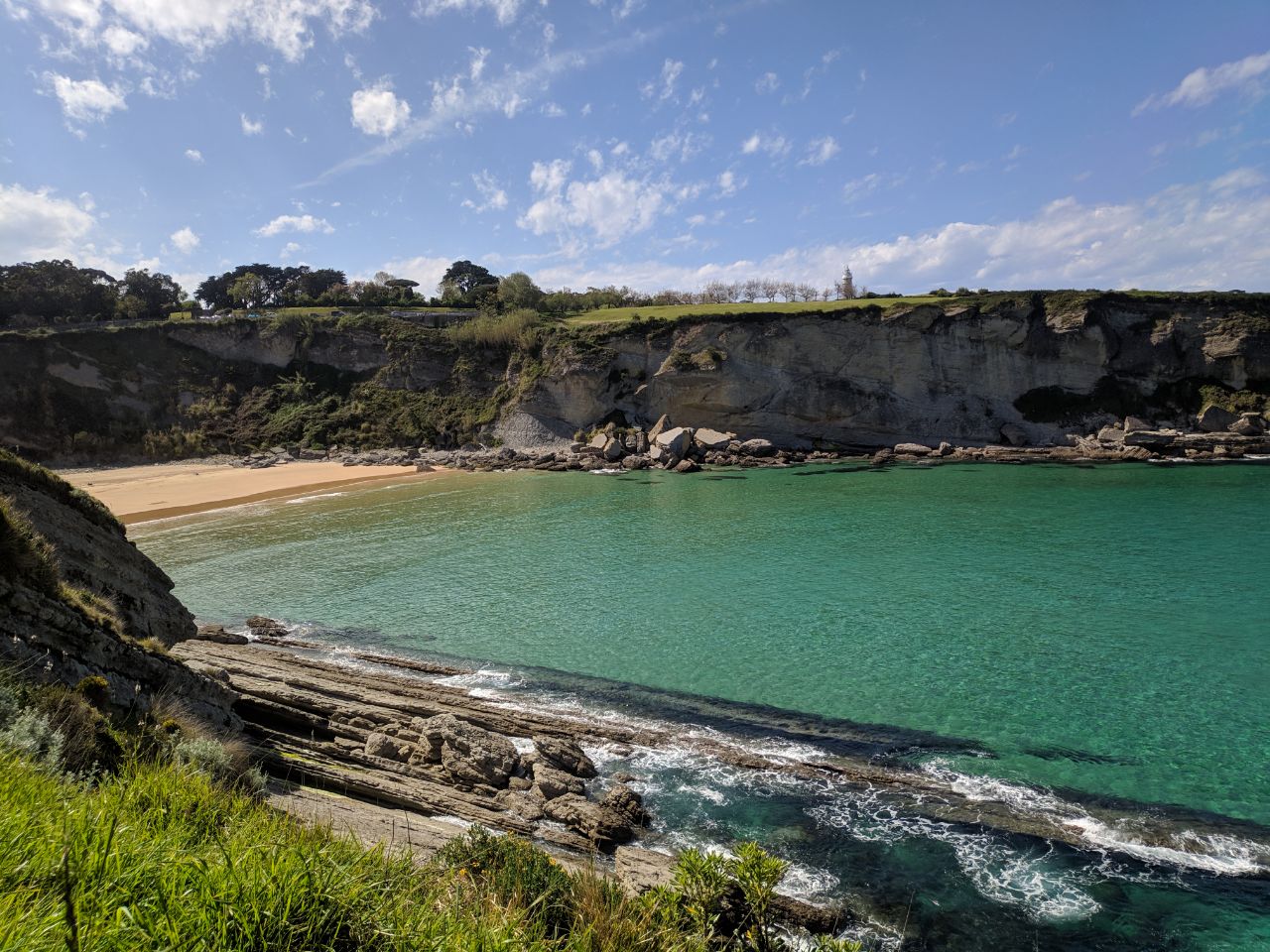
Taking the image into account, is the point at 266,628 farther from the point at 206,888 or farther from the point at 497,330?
the point at 497,330

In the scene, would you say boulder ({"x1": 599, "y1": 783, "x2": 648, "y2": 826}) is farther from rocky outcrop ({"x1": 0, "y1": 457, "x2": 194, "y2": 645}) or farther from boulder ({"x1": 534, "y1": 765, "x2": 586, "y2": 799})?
rocky outcrop ({"x1": 0, "y1": 457, "x2": 194, "y2": 645})

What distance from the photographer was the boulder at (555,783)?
412 inches

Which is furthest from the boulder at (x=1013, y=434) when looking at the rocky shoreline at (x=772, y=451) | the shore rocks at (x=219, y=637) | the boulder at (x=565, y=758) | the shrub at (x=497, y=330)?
the shore rocks at (x=219, y=637)

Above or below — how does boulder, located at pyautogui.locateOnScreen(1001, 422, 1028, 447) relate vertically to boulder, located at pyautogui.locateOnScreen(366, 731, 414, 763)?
above

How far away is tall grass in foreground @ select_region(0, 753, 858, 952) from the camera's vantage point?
290 centimetres

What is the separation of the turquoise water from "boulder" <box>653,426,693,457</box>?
17.3m

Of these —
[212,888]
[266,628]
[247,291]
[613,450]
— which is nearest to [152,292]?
[247,291]

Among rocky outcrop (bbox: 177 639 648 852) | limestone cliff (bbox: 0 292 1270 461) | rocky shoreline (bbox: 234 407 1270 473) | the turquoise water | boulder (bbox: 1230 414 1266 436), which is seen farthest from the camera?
limestone cliff (bbox: 0 292 1270 461)

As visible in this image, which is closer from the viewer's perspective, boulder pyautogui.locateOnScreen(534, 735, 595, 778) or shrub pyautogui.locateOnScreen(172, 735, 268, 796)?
shrub pyautogui.locateOnScreen(172, 735, 268, 796)

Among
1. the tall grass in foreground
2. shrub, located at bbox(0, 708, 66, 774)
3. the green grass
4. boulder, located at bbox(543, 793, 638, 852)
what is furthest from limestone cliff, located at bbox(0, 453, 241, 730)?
the green grass

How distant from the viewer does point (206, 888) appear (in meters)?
3.23

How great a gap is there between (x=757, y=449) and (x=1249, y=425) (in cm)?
3708

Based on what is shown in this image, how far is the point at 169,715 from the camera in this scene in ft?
28.3

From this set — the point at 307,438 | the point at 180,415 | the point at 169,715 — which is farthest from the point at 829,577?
the point at 180,415
